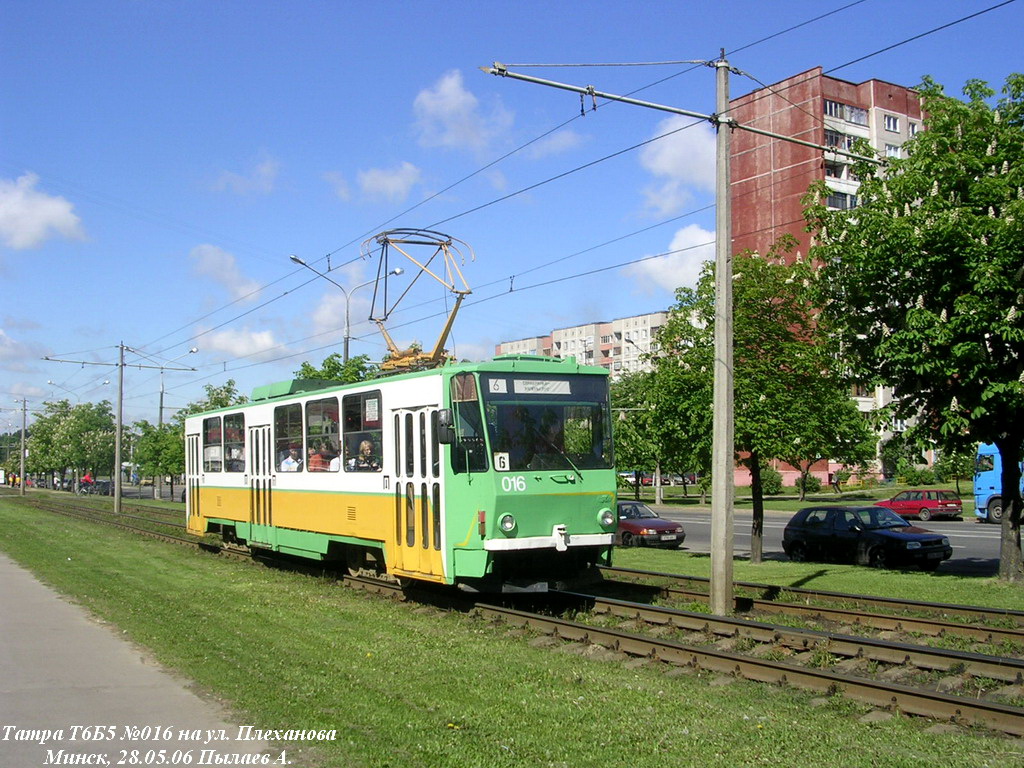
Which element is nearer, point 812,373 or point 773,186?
point 812,373

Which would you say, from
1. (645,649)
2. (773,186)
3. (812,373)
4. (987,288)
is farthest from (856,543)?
(773,186)

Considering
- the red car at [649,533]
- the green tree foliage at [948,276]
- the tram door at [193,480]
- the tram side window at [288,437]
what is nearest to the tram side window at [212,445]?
the tram door at [193,480]

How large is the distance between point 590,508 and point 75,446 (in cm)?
8334

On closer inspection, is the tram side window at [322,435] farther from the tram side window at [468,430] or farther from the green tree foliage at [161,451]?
the green tree foliage at [161,451]

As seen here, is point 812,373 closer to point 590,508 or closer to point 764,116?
point 590,508

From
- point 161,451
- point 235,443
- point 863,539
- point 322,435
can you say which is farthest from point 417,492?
point 161,451

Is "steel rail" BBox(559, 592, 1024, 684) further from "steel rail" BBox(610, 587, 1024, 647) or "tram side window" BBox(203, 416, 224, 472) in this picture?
"tram side window" BBox(203, 416, 224, 472)

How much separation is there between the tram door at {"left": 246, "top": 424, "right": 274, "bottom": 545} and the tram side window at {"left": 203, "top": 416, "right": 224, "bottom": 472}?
2.42 metres

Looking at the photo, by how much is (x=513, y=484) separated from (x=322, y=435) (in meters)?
5.17

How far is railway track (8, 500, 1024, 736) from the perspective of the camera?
8055mm

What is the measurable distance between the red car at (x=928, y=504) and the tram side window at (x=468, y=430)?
35.8 m

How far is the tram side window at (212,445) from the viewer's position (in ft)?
73.6

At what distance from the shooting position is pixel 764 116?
234 ft

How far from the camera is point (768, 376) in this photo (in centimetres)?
2006
